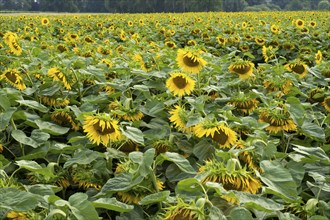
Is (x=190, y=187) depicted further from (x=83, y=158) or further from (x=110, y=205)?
(x=83, y=158)

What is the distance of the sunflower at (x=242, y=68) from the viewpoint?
2.63 metres

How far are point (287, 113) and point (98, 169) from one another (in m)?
0.90

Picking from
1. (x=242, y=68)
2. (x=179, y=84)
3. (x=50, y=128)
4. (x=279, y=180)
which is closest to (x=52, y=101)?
(x=50, y=128)

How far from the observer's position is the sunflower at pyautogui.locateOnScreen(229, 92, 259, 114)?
2.21 metres

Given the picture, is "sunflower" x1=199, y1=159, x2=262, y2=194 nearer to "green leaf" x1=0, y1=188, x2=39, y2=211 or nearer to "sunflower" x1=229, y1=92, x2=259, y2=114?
"green leaf" x1=0, y1=188, x2=39, y2=211

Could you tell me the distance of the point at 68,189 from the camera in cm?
171

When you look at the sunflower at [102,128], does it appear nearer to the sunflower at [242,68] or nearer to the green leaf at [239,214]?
the green leaf at [239,214]

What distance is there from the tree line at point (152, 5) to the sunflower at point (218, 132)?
49.5 meters

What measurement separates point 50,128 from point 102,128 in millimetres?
402

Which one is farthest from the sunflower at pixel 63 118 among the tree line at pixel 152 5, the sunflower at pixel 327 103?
the tree line at pixel 152 5

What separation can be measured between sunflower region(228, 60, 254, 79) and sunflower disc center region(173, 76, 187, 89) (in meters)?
0.55

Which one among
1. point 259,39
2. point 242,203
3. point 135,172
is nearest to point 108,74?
point 135,172

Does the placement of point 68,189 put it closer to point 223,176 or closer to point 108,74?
point 223,176

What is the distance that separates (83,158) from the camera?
159cm
